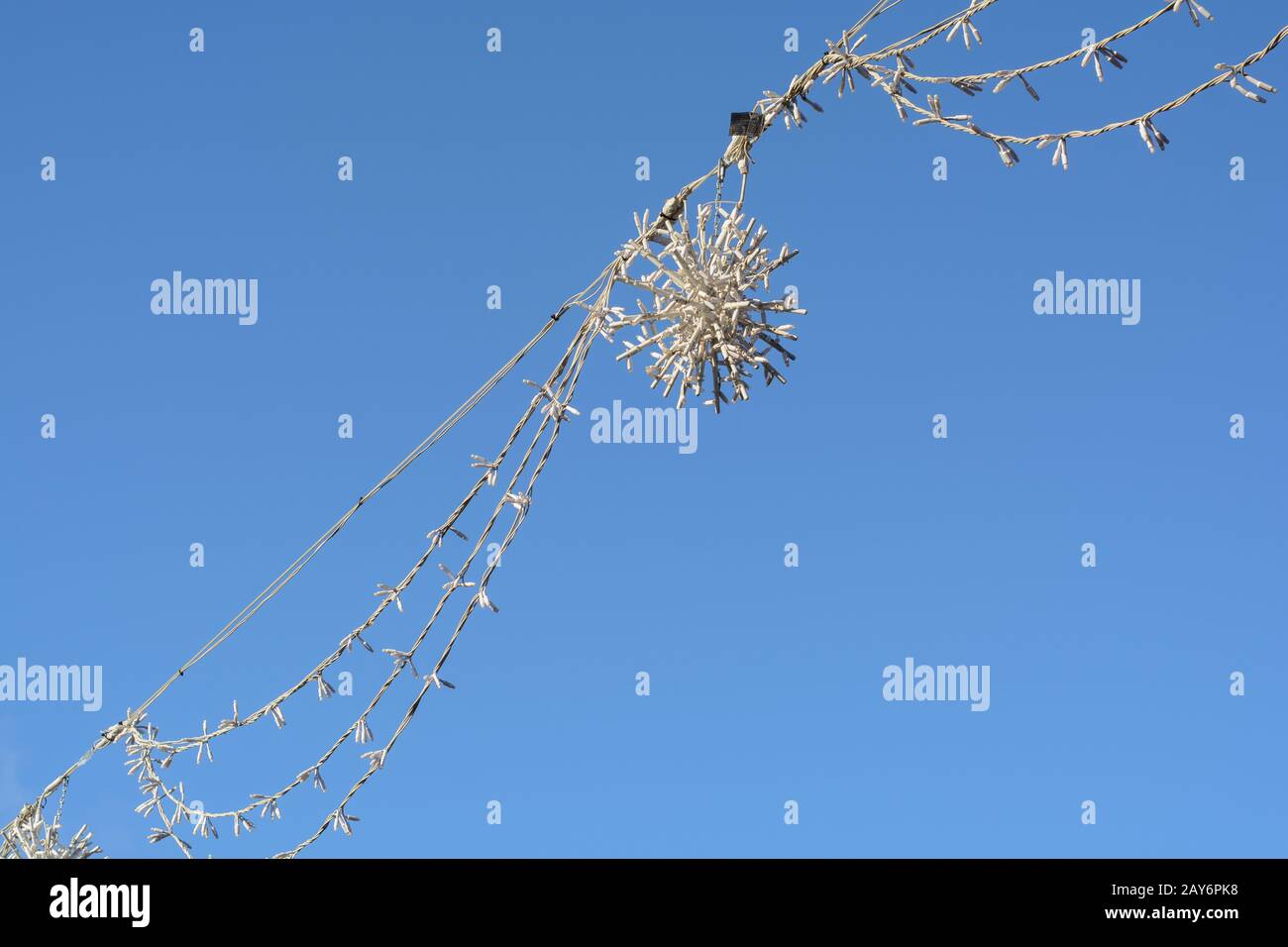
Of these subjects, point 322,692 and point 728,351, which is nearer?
point 728,351

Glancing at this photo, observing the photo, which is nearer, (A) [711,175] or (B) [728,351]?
(B) [728,351]
